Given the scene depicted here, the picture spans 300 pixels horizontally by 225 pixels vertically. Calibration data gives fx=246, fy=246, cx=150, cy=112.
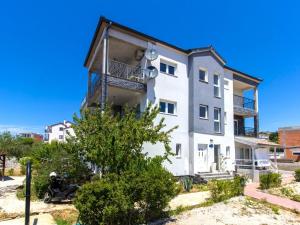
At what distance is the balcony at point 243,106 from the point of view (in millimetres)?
27547

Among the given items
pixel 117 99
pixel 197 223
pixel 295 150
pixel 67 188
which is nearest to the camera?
pixel 197 223

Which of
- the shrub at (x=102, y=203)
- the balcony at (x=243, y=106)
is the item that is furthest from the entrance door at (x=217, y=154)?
the shrub at (x=102, y=203)

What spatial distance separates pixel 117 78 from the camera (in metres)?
17.6

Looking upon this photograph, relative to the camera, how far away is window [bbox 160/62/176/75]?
66.8 ft

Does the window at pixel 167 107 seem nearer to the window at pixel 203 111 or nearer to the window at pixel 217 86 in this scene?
the window at pixel 203 111

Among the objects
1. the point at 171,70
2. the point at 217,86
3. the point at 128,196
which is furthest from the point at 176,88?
the point at 128,196

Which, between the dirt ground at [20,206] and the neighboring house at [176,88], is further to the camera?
the neighboring house at [176,88]

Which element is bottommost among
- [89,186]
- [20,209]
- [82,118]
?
[20,209]

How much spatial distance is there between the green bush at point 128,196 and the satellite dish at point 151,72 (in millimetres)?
10353

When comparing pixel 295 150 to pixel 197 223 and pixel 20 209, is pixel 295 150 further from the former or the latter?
pixel 20 209

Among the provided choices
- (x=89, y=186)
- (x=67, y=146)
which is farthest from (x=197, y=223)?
(x=67, y=146)

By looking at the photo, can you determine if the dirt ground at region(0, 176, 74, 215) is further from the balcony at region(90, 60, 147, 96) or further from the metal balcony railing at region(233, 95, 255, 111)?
the metal balcony railing at region(233, 95, 255, 111)

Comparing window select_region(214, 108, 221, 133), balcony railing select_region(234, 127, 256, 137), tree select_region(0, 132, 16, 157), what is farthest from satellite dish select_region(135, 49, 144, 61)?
balcony railing select_region(234, 127, 256, 137)

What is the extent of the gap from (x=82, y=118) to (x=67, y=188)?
4925mm
